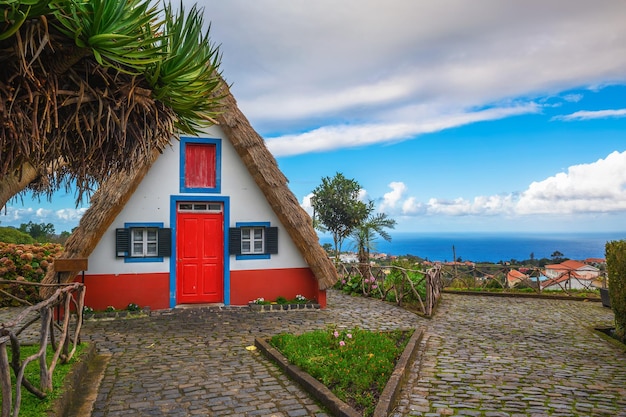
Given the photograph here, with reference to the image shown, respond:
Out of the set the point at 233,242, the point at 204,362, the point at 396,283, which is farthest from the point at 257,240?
the point at 204,362

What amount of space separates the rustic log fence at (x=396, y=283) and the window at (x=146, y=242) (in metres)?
5.83

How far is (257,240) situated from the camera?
38.7 feet

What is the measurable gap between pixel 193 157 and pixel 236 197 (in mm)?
1393

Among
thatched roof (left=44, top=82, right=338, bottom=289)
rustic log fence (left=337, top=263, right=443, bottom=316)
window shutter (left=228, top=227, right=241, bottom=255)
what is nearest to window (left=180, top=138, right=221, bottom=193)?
thatched roof (left=44, top=82, right=338, bottom=289)

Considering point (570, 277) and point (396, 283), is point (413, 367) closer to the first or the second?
point (396, 283)

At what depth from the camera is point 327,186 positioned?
19422mm

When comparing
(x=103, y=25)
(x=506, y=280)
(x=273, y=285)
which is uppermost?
(x=103, y=25)

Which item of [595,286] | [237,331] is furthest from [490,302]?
[237,331]

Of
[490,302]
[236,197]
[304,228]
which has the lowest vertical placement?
[490,302]

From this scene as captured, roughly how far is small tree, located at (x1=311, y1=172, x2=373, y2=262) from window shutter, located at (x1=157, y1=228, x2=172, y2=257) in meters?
8.43

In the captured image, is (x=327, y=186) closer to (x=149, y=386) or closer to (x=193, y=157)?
(x=193, y=157)

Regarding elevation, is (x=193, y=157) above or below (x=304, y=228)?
above

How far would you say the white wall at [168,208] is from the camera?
34.9 ft

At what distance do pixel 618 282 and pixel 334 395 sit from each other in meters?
6.42
